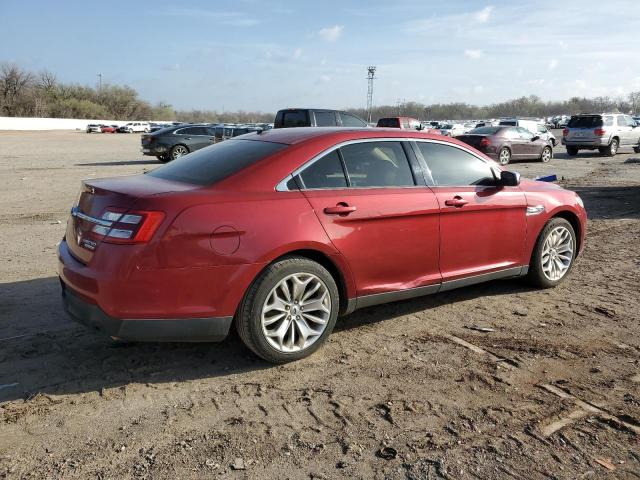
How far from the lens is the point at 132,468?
275 centimetres

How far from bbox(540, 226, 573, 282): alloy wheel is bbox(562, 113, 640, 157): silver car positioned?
20.9m

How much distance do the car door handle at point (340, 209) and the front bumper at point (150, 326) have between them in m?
1.02

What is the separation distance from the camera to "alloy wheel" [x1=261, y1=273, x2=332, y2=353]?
12.6ft

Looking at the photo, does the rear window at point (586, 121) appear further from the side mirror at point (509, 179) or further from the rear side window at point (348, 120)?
the side mirror at point (509, 179)

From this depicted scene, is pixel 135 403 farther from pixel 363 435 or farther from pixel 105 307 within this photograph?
pixel 363 435

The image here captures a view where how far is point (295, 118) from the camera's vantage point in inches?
675

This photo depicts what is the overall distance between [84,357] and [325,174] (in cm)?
214

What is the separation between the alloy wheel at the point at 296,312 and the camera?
3.83 meters

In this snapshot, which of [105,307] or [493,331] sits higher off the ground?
[105,307]

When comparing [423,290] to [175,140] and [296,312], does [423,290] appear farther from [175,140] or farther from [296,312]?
[175,140]

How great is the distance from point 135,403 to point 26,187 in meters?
12.1

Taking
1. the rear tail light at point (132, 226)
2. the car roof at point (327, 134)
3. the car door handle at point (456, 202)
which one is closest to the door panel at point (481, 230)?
the car door handle at point (456, 202)

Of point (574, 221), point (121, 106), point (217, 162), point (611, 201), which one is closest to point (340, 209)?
point (217, 162)

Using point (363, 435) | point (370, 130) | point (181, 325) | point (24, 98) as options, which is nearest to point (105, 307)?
point (181, 325)
